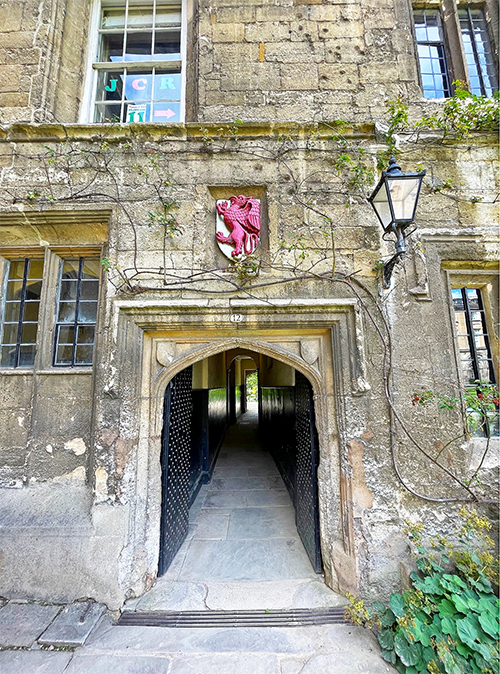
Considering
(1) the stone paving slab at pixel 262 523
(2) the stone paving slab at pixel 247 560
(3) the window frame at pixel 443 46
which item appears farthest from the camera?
(3) the window frame at pixel 443 46

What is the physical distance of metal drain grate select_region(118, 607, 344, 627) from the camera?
2117 millimetres

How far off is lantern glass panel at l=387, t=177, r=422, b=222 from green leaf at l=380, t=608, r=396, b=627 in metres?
2.80

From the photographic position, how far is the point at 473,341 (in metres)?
2.73

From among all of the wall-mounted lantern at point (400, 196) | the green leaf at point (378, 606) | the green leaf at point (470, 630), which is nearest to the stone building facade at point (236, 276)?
the green leaf at point (378, 606)

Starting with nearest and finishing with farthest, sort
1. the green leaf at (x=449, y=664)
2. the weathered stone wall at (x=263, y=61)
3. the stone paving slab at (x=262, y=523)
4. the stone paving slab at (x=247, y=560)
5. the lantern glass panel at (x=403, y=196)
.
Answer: the green leaf at (x=449, y=664)
the lantern glass panel at (x=403, y=196)
the stone paving slab at (x=247, y=560)
the weathered stone wall at (x=263, y=61)
the stone paving slab at (x=262, y=523)

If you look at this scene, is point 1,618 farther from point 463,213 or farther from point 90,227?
point 463,213

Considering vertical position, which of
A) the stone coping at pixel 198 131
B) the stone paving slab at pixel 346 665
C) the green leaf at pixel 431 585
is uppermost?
the stone coping at pixel 198 131

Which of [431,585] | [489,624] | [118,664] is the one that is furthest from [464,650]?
[118,664]

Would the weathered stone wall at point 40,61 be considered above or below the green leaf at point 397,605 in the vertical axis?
above

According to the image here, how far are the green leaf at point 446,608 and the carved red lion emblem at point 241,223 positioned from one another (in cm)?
285

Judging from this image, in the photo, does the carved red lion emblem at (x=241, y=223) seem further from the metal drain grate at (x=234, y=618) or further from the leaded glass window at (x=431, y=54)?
the metal drain grate at (x=234, y=618)

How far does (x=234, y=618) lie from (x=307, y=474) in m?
1.22

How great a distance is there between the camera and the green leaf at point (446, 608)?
71.7 inches

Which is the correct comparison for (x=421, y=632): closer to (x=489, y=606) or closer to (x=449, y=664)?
(x=449, y=664)
